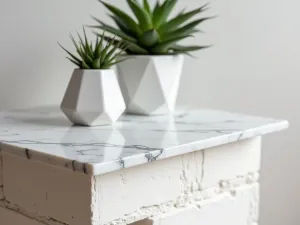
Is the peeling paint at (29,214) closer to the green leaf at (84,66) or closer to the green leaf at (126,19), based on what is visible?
the green leaf at (84,66)

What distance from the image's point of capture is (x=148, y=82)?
1199 mm

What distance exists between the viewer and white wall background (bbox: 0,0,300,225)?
1361 millimetres

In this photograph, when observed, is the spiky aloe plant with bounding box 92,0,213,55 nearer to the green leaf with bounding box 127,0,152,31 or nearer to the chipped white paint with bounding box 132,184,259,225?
the green leaf with bounding box 127,0,152,31

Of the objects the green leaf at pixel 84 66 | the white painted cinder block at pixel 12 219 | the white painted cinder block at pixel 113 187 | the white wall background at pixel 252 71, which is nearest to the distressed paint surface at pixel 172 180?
the white painted cinder block at pixel 113 187

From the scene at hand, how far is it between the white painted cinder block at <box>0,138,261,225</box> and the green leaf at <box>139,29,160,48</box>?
11.1 inches

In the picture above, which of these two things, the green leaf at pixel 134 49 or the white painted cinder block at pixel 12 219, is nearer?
the white painted cinder block at pixel 12 219

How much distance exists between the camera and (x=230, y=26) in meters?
1.69

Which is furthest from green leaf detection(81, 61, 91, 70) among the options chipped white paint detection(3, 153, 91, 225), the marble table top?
chipped white paint detection(3, 153, 91, 225)

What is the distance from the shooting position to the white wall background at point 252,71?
1361 millimetres

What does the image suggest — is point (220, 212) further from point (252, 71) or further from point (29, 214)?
point (252, 71)

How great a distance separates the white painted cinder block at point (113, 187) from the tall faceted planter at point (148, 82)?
21 cm

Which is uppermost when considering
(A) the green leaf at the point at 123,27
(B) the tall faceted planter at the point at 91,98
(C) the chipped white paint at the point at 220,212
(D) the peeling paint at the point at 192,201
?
(A) the green leaf at the point at 123,27

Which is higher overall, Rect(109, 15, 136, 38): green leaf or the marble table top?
Rect(109, 15, 136, 38): green leaf

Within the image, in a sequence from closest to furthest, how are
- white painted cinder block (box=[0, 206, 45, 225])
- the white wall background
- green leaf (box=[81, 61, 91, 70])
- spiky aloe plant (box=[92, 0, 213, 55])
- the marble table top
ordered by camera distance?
1. the marble table top
2. white painted cinder block (box=[0, 206, 45, 225])
3. green leaf (box=[81, 61, 91, 70])
4. spiky aloe plant (box=[92, 0, 213, 55])
5. the white wall background
